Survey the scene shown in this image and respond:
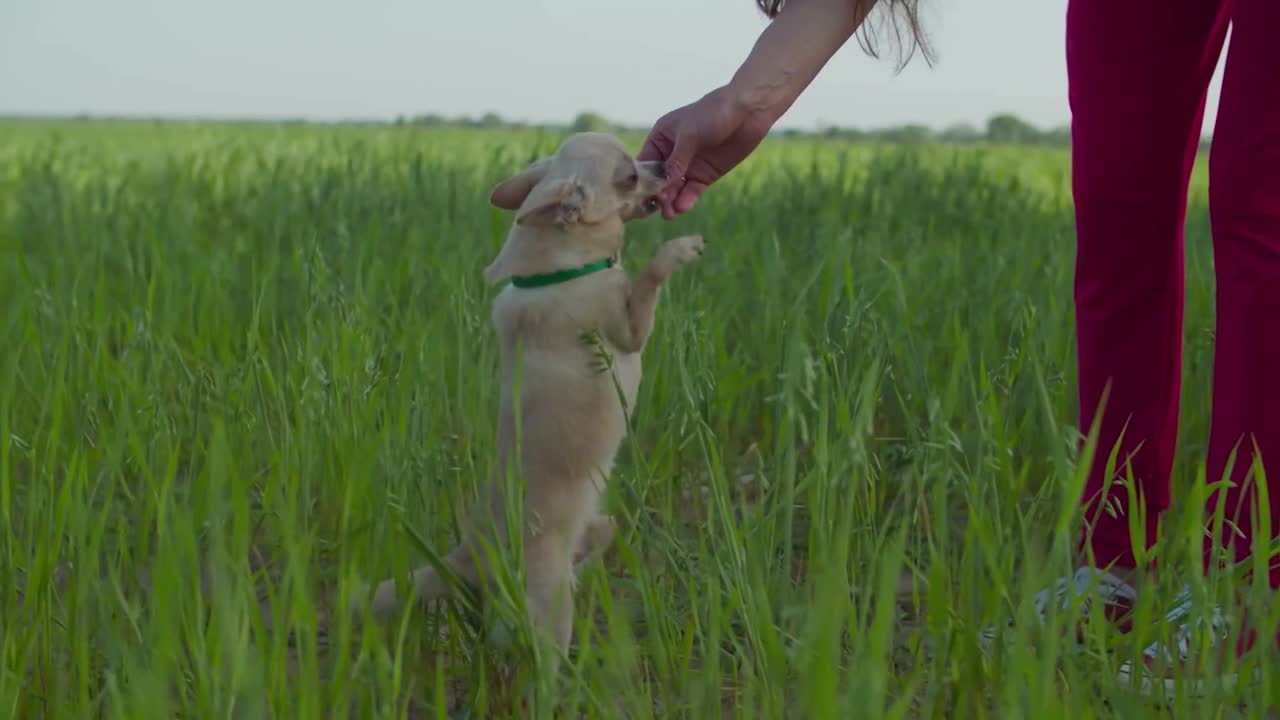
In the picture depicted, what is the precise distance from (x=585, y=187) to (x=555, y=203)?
0.06 metres

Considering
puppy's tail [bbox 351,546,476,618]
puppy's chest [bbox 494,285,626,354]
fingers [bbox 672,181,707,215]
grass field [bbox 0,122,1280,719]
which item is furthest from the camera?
fingers [bbox 672,181,707,215]

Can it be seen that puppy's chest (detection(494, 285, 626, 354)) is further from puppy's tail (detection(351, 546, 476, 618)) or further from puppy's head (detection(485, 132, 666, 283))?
puppy's tail (detection(351, 546, 476, 618))

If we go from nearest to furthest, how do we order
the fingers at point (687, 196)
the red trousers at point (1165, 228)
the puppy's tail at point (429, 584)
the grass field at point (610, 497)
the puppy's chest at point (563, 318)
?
the grass field at point (610, 497) < the puppy's tail at point (429, 584) < the puppy's chest at point (563, 318) < the red trousers at point (1165, 228) < the fingers at point (687, 196)

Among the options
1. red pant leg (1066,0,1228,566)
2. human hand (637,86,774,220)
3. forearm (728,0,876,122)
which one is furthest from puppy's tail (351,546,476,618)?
red pant leg (1066,0,1228,566)

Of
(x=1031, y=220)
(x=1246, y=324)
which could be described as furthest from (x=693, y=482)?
(x=1031, y=220)

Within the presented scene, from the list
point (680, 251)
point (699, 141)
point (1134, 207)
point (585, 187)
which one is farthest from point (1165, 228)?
point (585, 187)

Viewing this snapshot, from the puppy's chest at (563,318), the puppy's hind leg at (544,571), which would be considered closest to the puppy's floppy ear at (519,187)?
the puppy's chest at (563,318)

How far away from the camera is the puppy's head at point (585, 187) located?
1.89 metres

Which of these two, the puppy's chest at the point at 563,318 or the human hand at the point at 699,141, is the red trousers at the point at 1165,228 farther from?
the puppy's chest at the point at 563,318

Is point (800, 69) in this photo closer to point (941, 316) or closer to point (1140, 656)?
point (1140, 656)

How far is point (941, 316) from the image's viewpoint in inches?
132

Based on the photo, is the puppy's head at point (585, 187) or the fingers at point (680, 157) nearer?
the puppy's head at point (585, 187)

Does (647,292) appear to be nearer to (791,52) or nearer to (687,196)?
(687,196)

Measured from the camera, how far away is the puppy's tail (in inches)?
68.7
